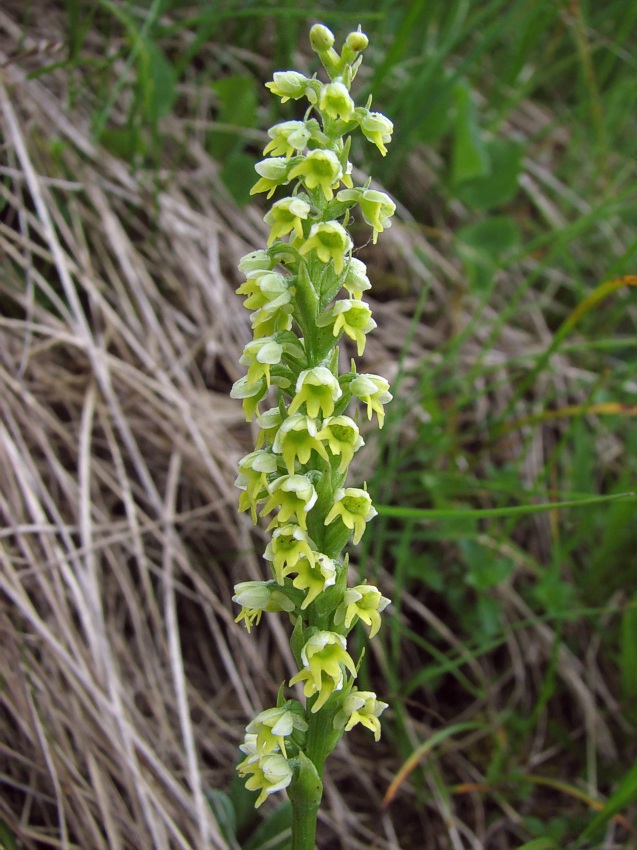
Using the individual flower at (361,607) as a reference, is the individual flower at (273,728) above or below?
below

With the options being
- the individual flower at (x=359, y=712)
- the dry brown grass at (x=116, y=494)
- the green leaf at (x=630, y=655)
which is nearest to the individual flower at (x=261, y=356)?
the individual flower at (x=359, y=712)

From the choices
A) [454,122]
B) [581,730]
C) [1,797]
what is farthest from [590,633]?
[454,122]

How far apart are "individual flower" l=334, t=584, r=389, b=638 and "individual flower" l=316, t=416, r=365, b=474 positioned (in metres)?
0.26

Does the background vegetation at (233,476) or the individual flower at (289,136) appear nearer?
the individual flower at (289,136)

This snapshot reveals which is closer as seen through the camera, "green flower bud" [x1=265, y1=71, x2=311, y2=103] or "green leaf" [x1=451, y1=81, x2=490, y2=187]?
"green flower bud" [x1=265, y1=71, x2=311, y2=103]

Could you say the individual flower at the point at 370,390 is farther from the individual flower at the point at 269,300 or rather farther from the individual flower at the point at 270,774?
the individual flower at the point at 270,774

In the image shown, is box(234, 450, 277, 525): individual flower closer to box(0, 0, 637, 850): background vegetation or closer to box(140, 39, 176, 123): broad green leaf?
box(0, 0, 637, 850): background vegetation

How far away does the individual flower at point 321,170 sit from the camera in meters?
1.46

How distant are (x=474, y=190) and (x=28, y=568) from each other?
8.55 feet

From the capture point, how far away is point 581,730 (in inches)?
115

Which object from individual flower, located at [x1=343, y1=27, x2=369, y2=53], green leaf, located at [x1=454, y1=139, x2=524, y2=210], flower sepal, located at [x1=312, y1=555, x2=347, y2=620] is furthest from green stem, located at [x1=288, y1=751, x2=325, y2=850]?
green leaf, located at [x1=454, y1=139, x2=524, y2=210]

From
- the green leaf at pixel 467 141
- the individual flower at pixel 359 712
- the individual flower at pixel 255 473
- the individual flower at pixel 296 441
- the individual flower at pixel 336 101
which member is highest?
the green leaf at pixel 467 141

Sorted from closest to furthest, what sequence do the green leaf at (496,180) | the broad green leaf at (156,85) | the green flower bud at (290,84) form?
1. the green flower bud at (290,84)
2. the broad green leaf at (156,85)
3. the green leaf at (496,180)

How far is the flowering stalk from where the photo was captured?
4.91 feet
